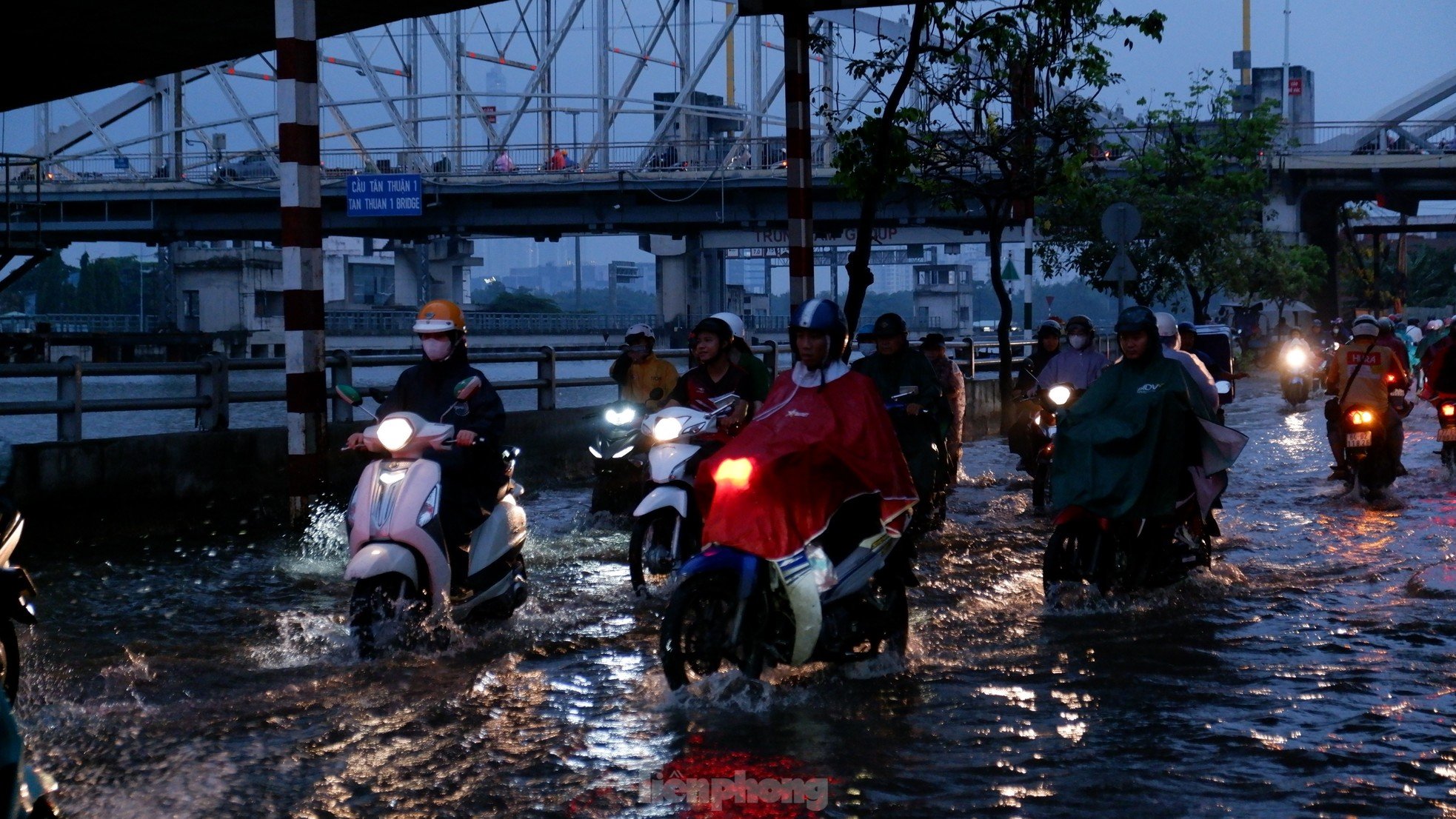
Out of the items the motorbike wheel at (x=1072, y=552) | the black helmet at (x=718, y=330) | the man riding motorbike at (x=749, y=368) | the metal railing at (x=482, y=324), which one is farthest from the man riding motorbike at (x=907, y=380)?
the metal railing at (x=482, y=324)

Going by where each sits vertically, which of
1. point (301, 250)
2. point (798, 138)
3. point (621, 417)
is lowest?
point (621, 417)

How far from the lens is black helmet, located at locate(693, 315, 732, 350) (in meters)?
10.1

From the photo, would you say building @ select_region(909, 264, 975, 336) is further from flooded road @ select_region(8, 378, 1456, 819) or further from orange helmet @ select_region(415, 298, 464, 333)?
orange helmet @ select_region(415, 298, 464, 333)

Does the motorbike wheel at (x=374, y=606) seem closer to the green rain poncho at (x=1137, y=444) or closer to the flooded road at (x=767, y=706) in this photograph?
the flooded road at (x=767, y=706)

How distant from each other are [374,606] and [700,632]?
1576 millimetres

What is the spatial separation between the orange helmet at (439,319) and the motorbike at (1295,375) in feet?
79.5

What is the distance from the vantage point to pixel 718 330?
1015cm

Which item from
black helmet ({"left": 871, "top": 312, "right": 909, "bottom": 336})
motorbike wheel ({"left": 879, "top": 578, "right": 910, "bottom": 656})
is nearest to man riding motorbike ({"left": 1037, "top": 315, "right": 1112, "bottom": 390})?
black helmet ({"left": 871, "top": 312, "right": 909, "bottom": 336})

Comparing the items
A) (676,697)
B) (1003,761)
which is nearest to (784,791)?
(1003,761)

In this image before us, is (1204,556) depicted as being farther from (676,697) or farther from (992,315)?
(992,315)

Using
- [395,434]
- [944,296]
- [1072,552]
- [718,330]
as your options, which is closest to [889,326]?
[718,330]

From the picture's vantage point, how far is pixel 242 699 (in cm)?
645

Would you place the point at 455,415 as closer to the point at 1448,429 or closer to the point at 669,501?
the point at 669,501

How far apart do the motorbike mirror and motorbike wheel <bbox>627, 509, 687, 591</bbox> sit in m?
2.09
